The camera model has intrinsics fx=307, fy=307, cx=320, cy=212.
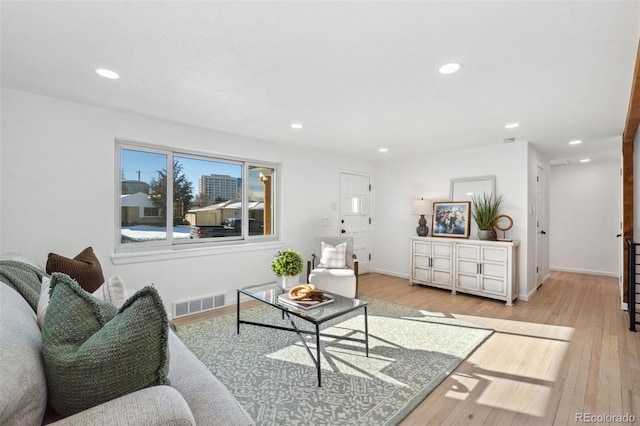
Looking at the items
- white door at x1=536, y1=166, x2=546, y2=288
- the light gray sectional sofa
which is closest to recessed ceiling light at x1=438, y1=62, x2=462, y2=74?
the light gray sectional sofa

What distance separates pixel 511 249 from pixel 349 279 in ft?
7.42

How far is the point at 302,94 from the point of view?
2.66m

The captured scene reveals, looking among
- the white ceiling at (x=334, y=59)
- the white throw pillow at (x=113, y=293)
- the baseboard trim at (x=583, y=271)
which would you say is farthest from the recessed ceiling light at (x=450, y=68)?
the baseboard trim at (x=583, y=271)

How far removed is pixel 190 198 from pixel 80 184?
1.15 m

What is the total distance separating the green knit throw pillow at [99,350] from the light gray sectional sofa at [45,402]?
1.3 inches

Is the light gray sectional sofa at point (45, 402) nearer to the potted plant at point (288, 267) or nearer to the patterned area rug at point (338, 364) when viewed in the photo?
the patterned area rug at point (338, 364)

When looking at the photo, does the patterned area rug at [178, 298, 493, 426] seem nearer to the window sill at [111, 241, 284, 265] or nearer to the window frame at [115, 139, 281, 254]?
the window sill at [111, 241, 284, 265]

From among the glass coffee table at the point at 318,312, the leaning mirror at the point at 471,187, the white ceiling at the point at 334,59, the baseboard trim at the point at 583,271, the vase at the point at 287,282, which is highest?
the white ceiling at the point at 334,59

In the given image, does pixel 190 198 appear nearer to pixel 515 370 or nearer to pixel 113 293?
pixel 113 293

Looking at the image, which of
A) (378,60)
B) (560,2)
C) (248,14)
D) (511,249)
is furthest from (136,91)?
(511,249)

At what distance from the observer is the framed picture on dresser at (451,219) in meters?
4.82

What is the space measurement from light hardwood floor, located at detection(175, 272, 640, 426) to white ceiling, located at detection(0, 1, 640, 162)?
2232 mm

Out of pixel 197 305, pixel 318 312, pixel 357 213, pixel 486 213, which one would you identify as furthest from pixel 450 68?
pixel 357 213

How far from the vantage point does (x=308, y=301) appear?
2617 millimetres
